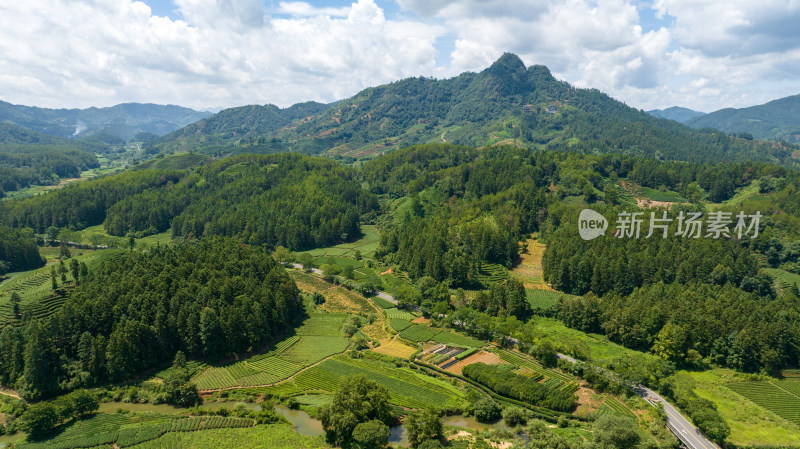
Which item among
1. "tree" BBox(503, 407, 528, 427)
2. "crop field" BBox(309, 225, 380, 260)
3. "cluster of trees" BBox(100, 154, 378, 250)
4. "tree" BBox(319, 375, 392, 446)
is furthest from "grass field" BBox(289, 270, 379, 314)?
"tree" BBox(503, 407, 528, 427)

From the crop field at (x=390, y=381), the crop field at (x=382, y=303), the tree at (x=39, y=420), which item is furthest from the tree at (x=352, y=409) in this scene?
the crop field at (x=382, y=303)

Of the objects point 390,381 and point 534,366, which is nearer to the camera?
point 390,381

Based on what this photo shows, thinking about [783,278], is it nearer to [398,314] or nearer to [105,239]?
[398,314]

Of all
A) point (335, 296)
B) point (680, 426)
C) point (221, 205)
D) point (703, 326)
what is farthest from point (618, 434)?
point (221, 205)

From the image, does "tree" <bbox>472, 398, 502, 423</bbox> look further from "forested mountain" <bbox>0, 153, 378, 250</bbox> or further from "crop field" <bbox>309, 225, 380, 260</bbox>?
"forested mountain" <bbox>0, 153, 378, 250</bbox>

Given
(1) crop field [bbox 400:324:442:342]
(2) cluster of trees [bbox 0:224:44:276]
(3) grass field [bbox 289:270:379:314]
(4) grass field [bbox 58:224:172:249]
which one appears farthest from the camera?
(4) grass field [bbox 58:224:172:249]

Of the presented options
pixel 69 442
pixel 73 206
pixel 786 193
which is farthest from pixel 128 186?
pixel 786 193

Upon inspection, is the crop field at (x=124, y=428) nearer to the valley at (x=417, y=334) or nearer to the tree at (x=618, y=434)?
the valley at (x=417, y=334)
